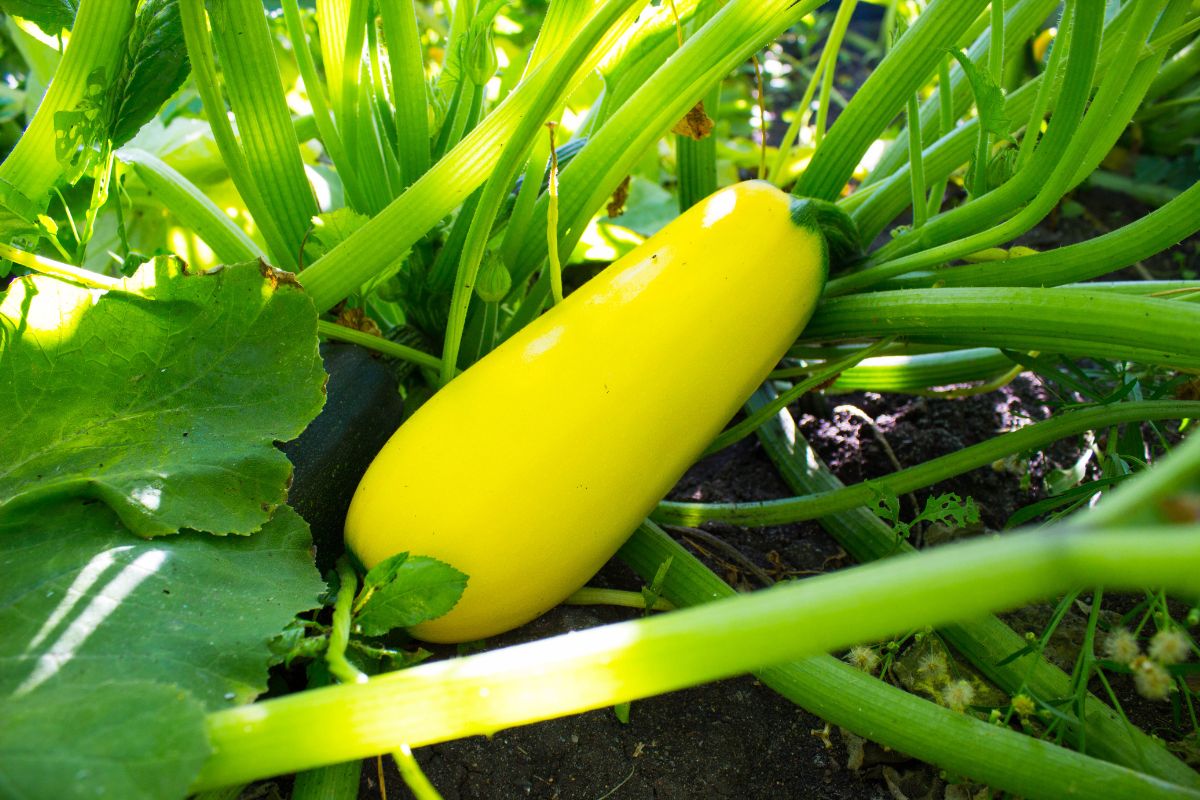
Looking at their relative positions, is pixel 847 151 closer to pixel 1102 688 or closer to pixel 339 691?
pixel 1102 688

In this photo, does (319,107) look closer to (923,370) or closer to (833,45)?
(833,45)

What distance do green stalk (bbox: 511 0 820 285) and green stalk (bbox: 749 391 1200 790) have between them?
0.48 metres

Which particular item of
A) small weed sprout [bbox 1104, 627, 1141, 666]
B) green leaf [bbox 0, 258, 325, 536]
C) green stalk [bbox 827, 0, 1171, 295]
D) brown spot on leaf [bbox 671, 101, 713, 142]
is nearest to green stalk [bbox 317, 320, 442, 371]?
green leaf [bbox 0, 258, 325, 536]

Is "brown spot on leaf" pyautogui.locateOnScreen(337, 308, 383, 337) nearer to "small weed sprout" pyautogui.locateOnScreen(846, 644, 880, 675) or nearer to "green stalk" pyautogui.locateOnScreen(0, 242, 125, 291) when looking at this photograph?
"green stalk" pyautogui.locateOnScreen(0, 242, 125, 291)

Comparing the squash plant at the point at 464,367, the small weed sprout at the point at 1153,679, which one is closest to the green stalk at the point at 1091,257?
the squash plant at the point at 464,367

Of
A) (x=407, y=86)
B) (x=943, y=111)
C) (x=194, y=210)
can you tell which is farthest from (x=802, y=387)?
(x=194, y=210)

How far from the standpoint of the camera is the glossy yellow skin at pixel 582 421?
3.50 ft

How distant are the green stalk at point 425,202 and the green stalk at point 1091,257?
0.54 m

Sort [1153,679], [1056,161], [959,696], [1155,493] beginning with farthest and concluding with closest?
[1056,161] → [959,696] → [1153,679] → [1155,493]

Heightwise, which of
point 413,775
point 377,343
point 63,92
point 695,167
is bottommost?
point 413,775

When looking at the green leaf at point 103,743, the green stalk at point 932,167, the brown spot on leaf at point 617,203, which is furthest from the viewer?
the brown spot on leaf at point 617,203

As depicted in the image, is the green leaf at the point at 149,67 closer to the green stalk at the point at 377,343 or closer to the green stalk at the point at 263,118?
the green stalk at the point at 263,118

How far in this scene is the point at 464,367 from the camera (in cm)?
140

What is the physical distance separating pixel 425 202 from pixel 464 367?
304mm
